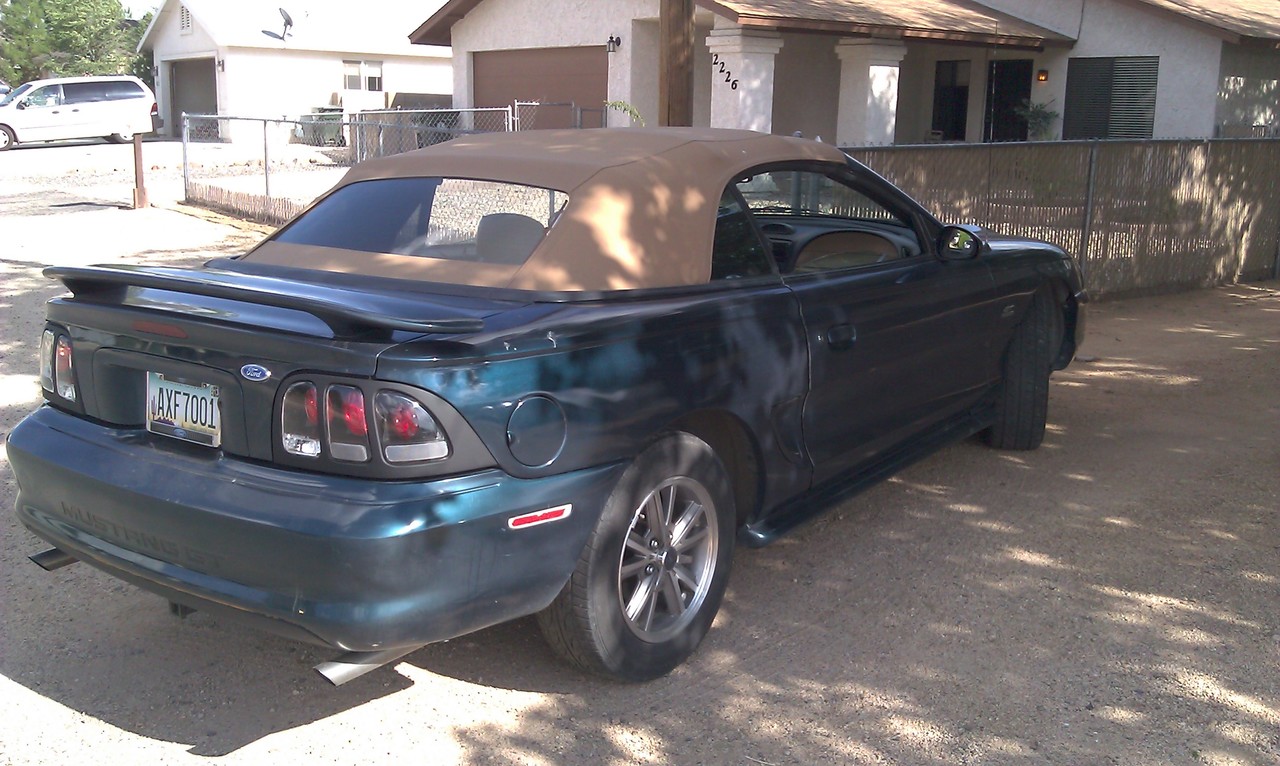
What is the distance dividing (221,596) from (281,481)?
1.18 ft

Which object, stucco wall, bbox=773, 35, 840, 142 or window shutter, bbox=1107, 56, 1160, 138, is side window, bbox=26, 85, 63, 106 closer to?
stucco wall, bbox=773, 35, 840, 142

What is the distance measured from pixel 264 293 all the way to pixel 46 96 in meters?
31.1

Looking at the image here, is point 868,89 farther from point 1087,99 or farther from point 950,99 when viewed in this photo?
point 950,99

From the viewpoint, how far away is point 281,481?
3209mm

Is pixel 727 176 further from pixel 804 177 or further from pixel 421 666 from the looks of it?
pixel 421 666

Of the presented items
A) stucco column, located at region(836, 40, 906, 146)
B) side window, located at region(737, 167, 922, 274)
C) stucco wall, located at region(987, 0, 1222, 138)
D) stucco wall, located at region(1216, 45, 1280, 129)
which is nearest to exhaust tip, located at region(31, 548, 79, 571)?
side window, located at region(737, 167, 922, 274)

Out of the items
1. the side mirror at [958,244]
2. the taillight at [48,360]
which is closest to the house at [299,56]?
the side mirror at [958,244]

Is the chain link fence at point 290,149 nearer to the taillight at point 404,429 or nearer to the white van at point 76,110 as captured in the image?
the white van at point 76,110

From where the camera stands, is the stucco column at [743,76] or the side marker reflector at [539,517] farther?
the stucco column at [743,76]

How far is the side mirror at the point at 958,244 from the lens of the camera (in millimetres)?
5230

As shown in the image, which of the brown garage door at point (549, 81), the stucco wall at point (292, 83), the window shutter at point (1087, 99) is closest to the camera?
the window shutter at point (1087, 99)

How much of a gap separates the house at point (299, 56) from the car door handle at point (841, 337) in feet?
96.7

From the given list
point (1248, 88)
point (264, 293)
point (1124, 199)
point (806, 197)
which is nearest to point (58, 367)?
point (264, 293)

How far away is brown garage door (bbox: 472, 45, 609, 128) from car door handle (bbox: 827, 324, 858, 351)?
15.7 meters
